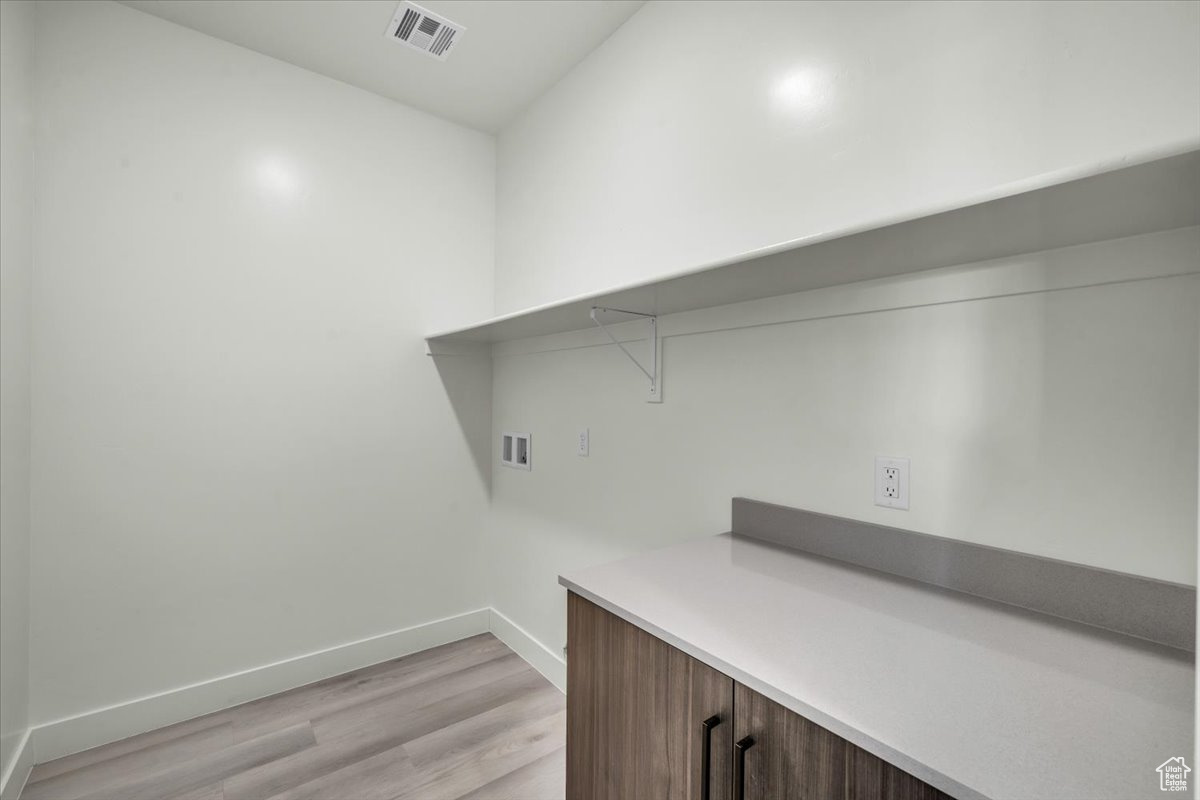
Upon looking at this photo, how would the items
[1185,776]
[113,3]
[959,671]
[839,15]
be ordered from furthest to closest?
[113,3], [839,15], [959,671], [1185,776]

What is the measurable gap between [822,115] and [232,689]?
288 cm

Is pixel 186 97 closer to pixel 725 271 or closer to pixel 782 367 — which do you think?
pixel 725 271

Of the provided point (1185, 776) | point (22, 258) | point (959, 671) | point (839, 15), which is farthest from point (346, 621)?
point (839, 15)

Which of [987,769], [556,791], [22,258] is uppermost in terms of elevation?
[22,258]

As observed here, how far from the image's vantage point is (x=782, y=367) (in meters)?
1.43

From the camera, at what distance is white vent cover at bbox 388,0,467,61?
6.32 ft

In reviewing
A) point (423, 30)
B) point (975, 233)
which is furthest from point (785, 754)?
point (423, 30)

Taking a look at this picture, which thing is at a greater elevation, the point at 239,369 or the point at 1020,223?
the point at 1020,223

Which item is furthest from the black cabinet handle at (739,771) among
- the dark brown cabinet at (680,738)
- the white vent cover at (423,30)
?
the white vent cover at (423,30)

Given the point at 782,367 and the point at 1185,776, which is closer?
the point at 1185,776

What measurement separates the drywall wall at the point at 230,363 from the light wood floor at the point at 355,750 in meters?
0.20

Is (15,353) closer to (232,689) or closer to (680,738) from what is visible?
(232,689)

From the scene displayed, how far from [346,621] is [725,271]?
2292 mm

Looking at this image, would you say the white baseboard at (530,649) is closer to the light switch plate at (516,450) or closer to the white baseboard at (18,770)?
the light switch plate at (516,450)
